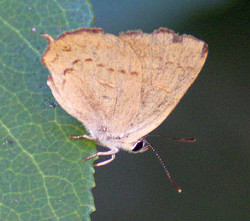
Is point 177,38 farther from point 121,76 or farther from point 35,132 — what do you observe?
point 35,132

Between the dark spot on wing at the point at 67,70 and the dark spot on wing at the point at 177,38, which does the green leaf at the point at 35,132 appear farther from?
the dark spot on wing at the point at 177,38

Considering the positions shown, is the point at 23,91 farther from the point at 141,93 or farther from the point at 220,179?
the point at 220,179

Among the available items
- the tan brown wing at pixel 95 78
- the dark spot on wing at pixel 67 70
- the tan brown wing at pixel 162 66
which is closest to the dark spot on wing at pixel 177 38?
the tan brown wing at pixel 162 66

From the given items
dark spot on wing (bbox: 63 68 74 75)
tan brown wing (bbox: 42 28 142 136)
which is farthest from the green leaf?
dark spot on wing (bbox: 63 68 74 75)

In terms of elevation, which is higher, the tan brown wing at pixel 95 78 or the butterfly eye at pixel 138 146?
the tan brown wing at pixel 95 78

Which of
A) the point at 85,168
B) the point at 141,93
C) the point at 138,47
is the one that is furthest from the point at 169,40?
the point at 85,168

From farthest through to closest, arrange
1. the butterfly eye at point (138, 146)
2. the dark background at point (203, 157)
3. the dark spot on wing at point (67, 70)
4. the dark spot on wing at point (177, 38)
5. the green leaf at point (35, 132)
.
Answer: the dark background at point (203, 157)
the butterfly eye at point (138, 146)
the dark spot on wing at point (67, 70)
the dark spot on wing at point (177, 38)
the green leaf at point (35, 132)
